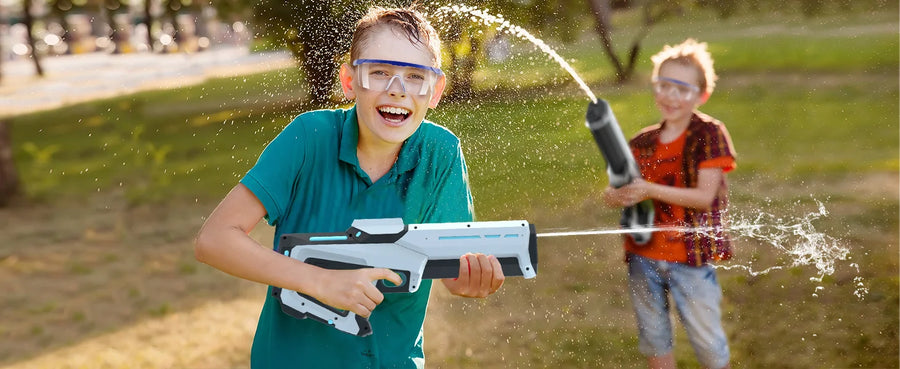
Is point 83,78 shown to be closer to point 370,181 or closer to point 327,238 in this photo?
point 370,181

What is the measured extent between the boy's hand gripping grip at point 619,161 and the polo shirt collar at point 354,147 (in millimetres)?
354

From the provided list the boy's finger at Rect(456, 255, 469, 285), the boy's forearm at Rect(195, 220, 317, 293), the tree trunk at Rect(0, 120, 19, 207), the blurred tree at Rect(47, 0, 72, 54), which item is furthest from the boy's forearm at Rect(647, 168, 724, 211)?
the blurred tree at Rect(47, 0, 72, 54)

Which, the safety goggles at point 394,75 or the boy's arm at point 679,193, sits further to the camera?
the boy's arm at point 679,193

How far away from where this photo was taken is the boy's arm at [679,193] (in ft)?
6.77

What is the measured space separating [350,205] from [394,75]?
23 centimetres

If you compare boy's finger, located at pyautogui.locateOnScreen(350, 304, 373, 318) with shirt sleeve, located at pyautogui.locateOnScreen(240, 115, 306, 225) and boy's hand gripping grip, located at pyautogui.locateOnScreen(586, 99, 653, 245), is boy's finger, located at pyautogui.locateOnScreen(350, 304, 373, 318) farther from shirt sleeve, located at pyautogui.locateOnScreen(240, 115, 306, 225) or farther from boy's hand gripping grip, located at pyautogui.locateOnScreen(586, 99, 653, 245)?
boy's hand gripping grip, located at pyautogui.locateOnScreen(586, 99, 653, 245)

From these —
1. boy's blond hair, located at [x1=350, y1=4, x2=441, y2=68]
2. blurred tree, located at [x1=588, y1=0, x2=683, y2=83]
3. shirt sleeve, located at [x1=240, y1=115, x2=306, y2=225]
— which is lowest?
blurred tree, located at [x1=588, y1=0, x2=683, y2=83]

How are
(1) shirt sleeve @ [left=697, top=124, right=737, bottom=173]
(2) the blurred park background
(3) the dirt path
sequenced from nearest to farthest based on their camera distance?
(1) shirt sleeve @ [left=697, top=124, right=737, bottom=173], (2) the blurred park background, (3) the dirt path

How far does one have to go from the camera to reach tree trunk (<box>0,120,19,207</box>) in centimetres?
535

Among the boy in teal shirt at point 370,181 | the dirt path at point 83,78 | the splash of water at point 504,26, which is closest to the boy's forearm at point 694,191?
the splash of water at point 504,26

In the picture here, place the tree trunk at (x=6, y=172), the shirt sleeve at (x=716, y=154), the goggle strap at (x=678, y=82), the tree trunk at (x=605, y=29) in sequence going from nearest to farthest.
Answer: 1. the shirt sleeve at (x=716, y=154)
2. the goggle strap at (x=678, y=82)
3. the tree trunk at (x=605, y=29)
4. the tree trunk at (x=6, y=172)

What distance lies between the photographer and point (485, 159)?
2305 millimetres

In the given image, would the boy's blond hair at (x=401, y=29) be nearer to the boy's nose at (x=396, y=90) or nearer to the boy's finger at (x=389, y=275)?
the boy's nose at (x=396, y=90)

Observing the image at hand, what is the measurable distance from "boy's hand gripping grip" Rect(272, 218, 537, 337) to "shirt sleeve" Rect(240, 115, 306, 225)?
9 cm
